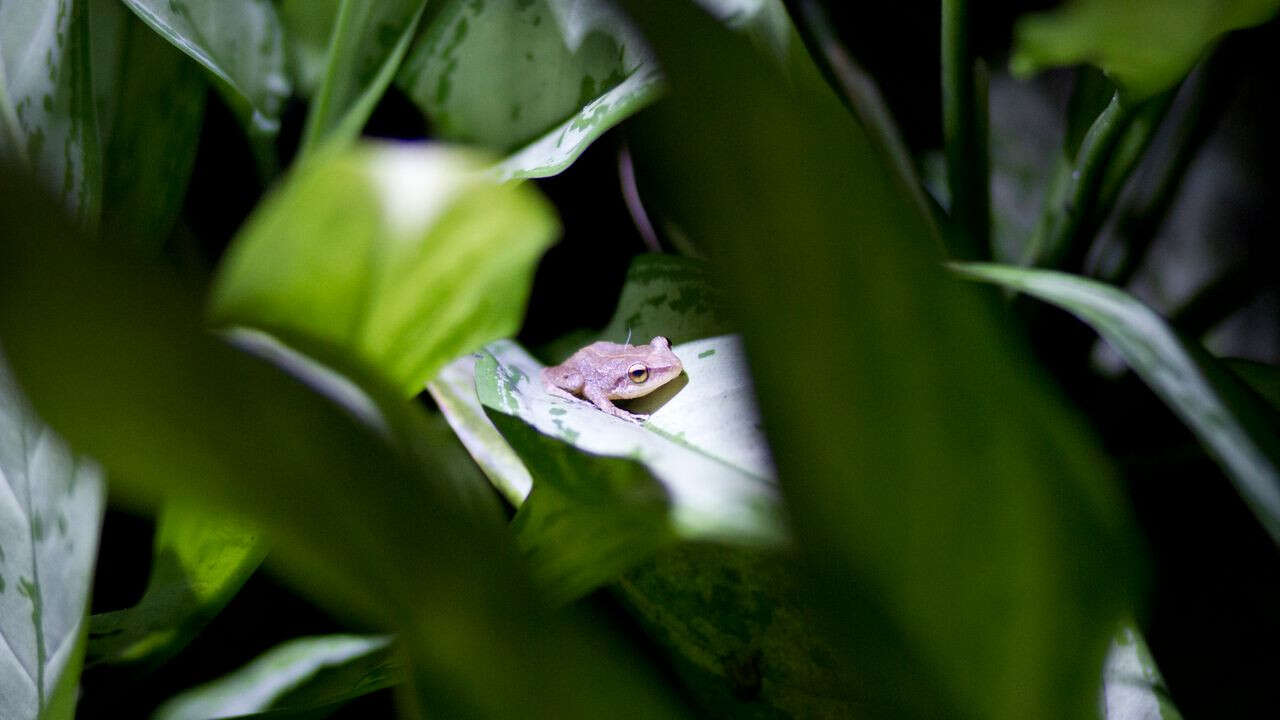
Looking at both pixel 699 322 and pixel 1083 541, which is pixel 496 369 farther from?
Answer: pixel 1083 541

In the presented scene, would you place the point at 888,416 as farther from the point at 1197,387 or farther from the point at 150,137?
the point at 150,137

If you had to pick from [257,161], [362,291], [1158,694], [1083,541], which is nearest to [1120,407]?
[1158,694]

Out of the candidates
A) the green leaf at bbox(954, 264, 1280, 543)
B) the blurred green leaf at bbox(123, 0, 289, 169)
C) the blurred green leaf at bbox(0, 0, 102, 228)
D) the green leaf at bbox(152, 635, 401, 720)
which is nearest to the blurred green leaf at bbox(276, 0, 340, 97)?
the blurred green leaf at bbox(123, 0, 289, 169)

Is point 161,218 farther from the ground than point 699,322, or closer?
farther from the ground

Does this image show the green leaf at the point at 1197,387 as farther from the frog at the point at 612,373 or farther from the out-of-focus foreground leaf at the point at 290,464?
the frog at the point at 612,373

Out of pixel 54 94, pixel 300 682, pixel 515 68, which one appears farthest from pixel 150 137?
pixel 300 682

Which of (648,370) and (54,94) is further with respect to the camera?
(648,370)
